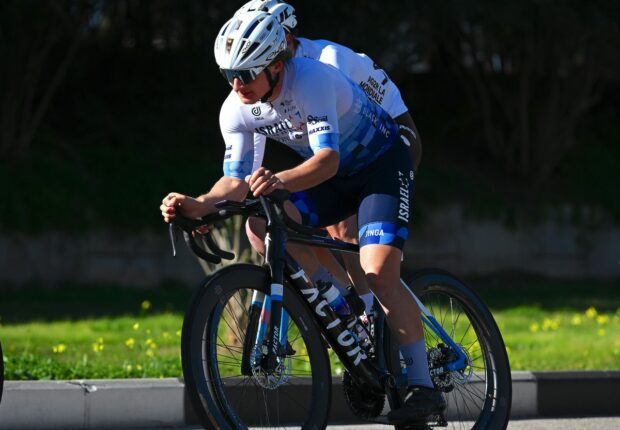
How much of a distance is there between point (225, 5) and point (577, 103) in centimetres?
578

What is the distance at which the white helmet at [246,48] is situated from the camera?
16.5 ft

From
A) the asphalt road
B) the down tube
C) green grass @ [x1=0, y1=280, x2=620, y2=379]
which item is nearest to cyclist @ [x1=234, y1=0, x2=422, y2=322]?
the down tube

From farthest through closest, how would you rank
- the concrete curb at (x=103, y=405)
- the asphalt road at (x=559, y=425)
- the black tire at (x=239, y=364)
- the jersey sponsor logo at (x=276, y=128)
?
the asphalt road at (x=559, y=425) < the concrete curb at (x=103, y=405) < the jersey sponsor logo at (x=276, y=128) < the black tire at (x=239, y=364)

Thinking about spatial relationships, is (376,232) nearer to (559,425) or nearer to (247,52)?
(247,52)

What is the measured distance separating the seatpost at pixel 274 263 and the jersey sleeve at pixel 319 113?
30 cm

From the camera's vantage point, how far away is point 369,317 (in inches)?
221

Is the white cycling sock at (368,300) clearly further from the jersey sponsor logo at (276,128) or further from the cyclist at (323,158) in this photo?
the jersey sponsor logo at (276,128)

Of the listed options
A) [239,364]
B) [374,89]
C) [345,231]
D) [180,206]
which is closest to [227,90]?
[374,89]

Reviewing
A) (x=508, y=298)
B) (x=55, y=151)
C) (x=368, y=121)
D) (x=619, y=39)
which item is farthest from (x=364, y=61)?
(x=619, y=39)

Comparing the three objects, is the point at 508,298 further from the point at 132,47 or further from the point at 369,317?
the point at 369,317

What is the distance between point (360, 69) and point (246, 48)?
1.21m

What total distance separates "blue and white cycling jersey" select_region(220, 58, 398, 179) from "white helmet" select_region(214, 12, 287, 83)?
0.61 feet

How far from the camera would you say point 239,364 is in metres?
4.96

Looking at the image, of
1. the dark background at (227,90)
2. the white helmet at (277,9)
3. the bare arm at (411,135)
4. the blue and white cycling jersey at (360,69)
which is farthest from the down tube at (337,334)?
the dark background at (227,90)
